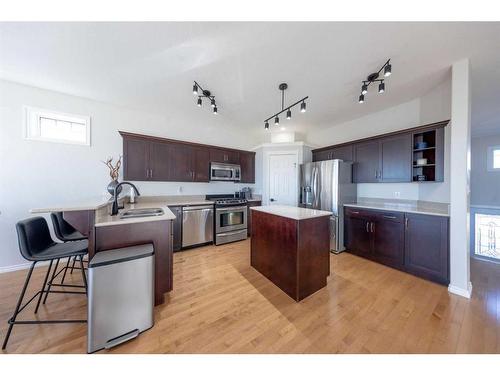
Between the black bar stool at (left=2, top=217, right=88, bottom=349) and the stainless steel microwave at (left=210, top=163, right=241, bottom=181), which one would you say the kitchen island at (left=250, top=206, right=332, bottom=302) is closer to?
the black bar stool at (left=2, top=217, right=88, bottom=349)

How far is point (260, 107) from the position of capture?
3.39m

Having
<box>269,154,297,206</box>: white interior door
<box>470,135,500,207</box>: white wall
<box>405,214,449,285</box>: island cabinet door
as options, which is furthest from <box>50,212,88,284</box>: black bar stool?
<box>470,135,500,207</box>: white wall

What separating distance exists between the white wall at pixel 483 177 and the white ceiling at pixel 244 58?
2332 mm

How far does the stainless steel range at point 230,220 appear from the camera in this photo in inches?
145

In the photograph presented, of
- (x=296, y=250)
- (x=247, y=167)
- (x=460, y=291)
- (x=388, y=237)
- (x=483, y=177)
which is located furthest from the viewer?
(x=247, y=167)

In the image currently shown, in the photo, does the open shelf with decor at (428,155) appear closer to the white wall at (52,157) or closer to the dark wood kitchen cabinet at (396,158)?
the dark wood kitchen cabinet at (396,158)

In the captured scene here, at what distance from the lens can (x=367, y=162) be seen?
3.36 metres

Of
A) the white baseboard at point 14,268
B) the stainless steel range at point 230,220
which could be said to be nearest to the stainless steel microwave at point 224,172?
the stainless steel range at point 230,220

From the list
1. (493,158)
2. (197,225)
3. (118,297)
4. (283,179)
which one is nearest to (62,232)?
A: (118,297)

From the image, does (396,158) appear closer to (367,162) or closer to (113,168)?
(367,162)

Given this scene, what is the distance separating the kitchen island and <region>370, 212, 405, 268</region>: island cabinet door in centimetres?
126

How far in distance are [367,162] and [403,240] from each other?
1.49 metres
